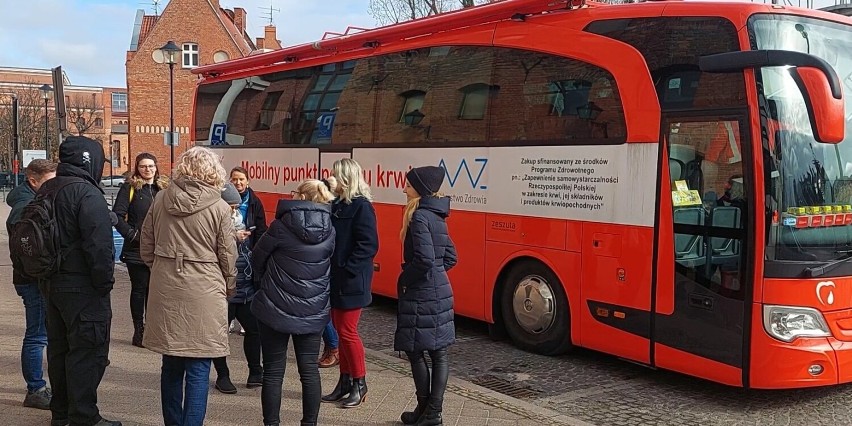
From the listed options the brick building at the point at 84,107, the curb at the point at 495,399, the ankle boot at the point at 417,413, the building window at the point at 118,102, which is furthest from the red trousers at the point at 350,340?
the building window at the point at 118,102

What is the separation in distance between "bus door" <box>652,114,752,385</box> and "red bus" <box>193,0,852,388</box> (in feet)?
0.05

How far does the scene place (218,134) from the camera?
13.0m

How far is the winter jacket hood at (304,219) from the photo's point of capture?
15.4 ft

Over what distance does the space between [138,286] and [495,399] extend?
370 cm

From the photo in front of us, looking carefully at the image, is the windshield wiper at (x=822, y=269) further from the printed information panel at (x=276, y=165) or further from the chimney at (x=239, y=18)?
the chimney at (x=239, y=18)

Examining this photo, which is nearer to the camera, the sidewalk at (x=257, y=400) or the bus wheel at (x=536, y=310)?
the sidewalk at (x=257, y=400)

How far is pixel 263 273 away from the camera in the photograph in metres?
4.84

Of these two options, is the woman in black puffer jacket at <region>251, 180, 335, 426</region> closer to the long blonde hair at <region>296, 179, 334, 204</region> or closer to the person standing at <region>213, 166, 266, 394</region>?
the long blonde hair at <region>296, 179, 334, 204</region>

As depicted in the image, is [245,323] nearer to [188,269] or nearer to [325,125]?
[188,269]

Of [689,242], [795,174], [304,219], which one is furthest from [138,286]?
[795,174]

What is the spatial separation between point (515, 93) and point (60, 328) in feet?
15.5

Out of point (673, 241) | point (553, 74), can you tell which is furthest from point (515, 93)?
point (673, 241)

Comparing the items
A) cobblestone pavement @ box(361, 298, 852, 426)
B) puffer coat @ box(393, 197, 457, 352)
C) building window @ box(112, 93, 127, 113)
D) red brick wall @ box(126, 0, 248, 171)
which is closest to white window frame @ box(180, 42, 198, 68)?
red brick wall @ box(126, 0, 248, 171)

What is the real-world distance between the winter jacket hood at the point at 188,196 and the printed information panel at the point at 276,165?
6.09 m
